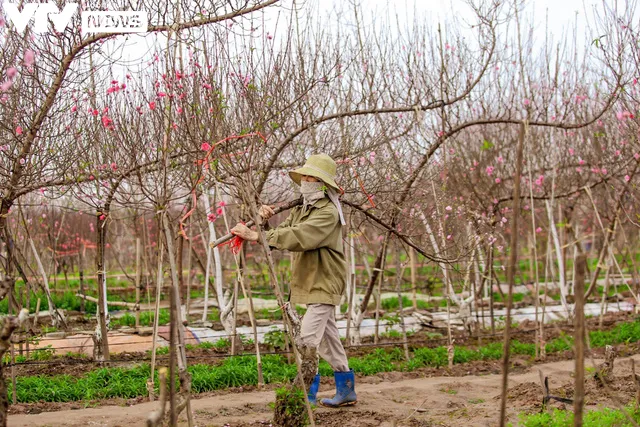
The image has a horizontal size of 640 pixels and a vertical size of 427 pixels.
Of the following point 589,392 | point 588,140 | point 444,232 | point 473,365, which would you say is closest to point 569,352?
point 473,365

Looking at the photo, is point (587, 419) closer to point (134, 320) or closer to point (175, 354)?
point (175, 354)

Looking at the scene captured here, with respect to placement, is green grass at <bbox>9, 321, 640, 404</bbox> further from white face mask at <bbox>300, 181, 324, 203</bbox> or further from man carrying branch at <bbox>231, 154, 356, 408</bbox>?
white face mask at <bbox>300, 181, 324, 203</bbox>

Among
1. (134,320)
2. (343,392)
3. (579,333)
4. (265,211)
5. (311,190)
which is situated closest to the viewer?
(579,333)

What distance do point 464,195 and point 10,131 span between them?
6.16 metres

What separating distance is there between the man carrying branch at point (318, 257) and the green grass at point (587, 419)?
1.47 m

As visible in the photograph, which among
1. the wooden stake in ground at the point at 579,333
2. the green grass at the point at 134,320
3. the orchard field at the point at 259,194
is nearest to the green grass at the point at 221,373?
the orchard field at the point at 259,194

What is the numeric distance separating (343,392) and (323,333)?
0.55 metres

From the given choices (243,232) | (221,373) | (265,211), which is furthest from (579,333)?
(221,373)

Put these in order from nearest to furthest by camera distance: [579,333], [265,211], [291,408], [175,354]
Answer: [579,333] < [175,354] < [291,408] < [265,211]

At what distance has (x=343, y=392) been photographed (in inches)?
209

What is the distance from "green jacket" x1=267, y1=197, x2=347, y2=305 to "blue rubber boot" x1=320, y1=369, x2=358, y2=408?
2.07 ft

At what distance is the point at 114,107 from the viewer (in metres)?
6.62

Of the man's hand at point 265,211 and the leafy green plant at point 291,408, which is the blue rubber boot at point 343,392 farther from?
the man's hand at point 265,211

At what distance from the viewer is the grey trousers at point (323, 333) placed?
16.3 feet
